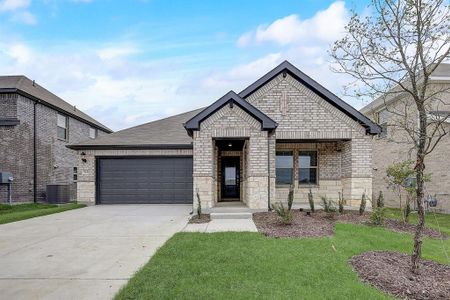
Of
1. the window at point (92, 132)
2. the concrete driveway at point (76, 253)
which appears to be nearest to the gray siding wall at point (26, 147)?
the window at point (92, 132)

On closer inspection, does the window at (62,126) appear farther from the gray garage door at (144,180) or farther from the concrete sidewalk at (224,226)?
the concrete sidewalk at (224,226)

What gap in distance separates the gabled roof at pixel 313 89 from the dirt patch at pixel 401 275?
727 cm

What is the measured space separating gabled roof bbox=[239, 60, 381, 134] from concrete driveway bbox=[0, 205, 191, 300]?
18.3 ft

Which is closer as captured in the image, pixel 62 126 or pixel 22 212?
pixel 22 212

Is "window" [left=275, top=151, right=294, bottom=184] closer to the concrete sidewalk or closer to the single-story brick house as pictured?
the single-story brick house

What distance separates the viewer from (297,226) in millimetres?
9055

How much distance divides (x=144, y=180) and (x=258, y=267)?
12025 mm

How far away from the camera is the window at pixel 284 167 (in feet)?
47.4

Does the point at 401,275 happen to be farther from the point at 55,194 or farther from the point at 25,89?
the point at 25,89

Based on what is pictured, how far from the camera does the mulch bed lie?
841 centimetres

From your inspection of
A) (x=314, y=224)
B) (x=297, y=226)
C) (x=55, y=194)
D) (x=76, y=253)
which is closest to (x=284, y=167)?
(x=314, y=224)

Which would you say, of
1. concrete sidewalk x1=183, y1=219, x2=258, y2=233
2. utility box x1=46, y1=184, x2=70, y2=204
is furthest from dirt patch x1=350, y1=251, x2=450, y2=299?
utility box x1=46, y1=184, x2=70, y2=204

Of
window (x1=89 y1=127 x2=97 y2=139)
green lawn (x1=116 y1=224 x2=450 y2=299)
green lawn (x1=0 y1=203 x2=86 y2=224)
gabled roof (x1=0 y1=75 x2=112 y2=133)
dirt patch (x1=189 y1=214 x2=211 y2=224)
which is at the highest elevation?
gabled roof (x1=0 y1=75 x2=112 y2=133)

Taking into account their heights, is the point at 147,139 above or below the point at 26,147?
above
